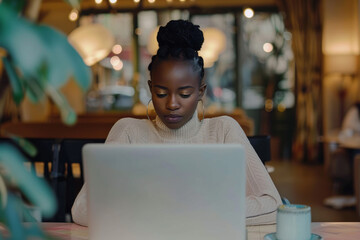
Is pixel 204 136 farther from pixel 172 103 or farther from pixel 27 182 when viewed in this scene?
pixel 27 182

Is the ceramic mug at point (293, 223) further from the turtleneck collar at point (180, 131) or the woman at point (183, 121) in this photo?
the turtleneck collar at point (180, 131)

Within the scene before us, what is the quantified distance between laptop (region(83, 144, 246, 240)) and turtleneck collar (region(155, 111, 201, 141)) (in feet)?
2.36

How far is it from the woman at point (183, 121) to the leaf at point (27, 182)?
107cm

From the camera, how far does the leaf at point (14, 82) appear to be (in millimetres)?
592

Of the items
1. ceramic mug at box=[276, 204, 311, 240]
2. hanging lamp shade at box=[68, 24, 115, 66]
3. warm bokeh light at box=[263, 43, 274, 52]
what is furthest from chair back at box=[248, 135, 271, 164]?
warm bokeh light at box=[263, 43, 274, 52]

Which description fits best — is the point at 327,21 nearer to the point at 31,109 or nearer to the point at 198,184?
the point at 31,109

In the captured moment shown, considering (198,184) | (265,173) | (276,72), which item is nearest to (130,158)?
(198,184)

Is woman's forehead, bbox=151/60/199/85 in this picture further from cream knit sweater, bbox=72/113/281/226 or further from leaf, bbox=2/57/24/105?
leaf, bbox=2/57/24/105

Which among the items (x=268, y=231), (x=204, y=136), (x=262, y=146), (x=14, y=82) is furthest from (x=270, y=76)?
(x=14, y=82)

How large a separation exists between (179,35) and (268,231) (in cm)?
66

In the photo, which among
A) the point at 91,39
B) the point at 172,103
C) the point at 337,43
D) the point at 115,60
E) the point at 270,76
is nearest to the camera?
the point at 172,103

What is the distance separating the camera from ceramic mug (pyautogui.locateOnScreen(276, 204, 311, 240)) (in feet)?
4.37

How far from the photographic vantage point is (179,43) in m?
1.71

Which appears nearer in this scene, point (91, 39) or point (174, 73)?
point (174, 73)
